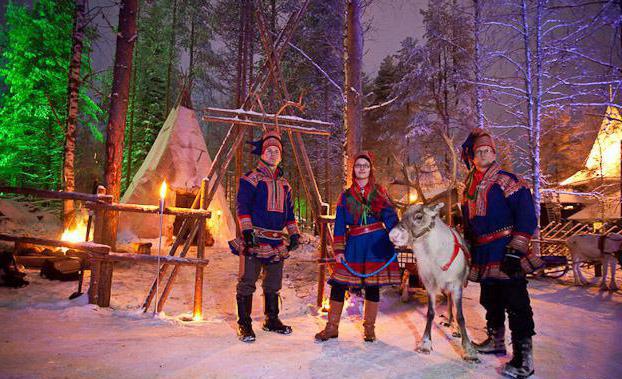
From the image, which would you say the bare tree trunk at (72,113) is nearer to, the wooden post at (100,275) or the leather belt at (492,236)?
the wooden post at (100,275)

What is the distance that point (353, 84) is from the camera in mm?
6246

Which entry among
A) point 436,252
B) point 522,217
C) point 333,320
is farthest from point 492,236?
point 333,320

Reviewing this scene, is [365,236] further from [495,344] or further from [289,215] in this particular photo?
[495,344]

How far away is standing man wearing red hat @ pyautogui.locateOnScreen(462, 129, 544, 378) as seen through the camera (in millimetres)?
2697

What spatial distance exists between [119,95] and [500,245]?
645 cm

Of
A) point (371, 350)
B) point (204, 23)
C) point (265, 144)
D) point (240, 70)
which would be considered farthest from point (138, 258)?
point (204, 23)

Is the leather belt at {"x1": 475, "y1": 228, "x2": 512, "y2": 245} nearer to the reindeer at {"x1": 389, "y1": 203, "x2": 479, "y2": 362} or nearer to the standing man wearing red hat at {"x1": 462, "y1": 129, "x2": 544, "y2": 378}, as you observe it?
the standing man wearing red hat at {"x1": 462, "y1": 129, "x2": 544, "y2": 378}

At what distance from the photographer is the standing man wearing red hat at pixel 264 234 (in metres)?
3.45

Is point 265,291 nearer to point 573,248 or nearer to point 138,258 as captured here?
point 138,258

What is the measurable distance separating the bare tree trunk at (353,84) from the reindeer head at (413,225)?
327 cm

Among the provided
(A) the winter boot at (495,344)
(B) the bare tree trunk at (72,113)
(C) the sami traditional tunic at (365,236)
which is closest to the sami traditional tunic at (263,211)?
(C) the sami traditional tunic at (365,236)

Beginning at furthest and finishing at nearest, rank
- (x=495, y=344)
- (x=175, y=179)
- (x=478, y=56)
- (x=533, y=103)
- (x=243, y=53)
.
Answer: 1. (x=243, y=53)
2. (x=175, y=179)
3. (x=478, y=56)
4. (x=533, y=103)
5. (x=495, y=344)

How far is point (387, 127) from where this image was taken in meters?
22.4

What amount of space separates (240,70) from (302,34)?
14.9 ft
